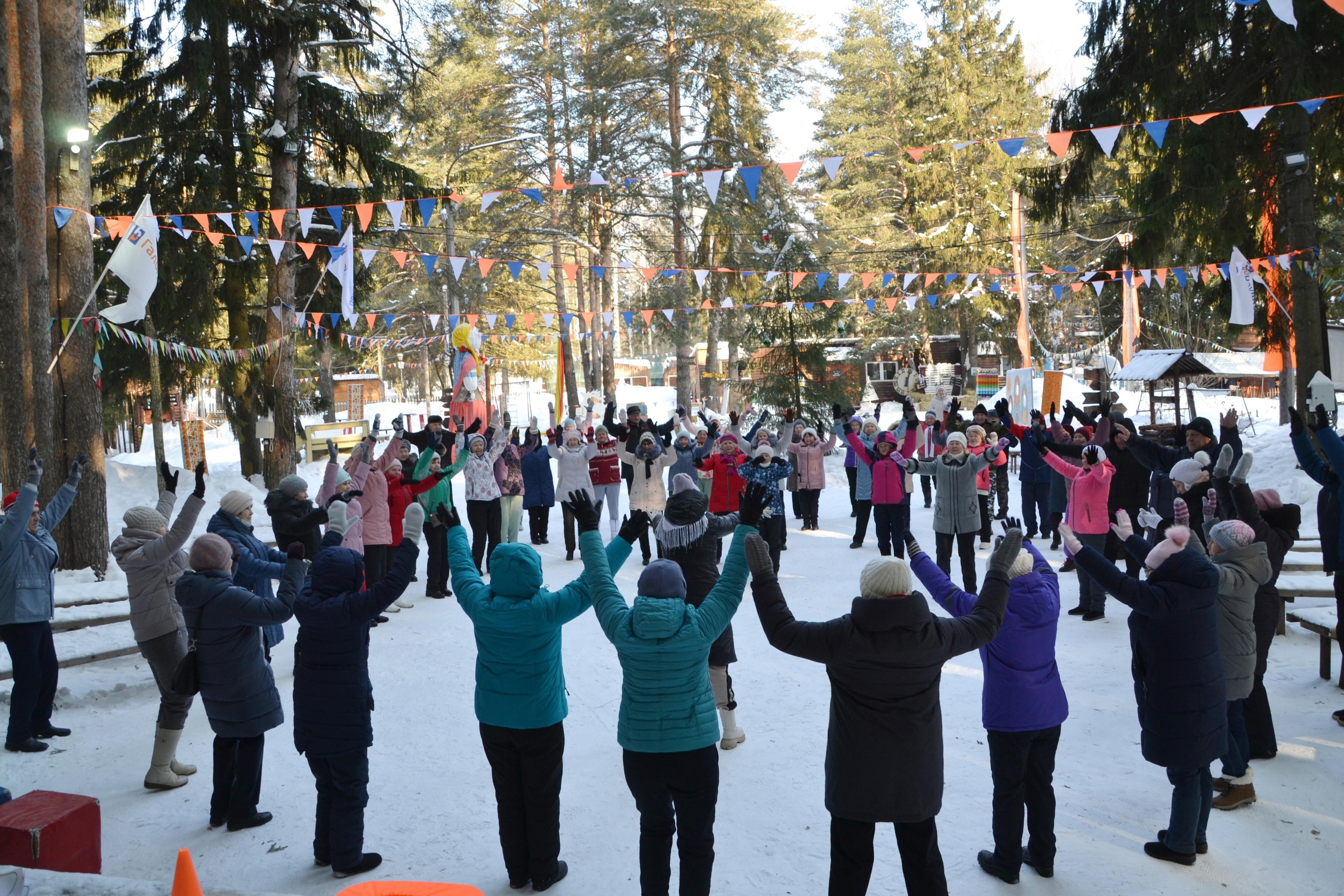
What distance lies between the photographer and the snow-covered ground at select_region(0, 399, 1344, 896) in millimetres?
4051

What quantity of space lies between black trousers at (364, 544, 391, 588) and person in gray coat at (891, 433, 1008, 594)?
5076 mm

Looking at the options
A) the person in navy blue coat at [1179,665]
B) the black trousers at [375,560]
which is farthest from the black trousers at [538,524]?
the person in navy blue coat at [1179,665]

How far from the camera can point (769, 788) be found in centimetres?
489

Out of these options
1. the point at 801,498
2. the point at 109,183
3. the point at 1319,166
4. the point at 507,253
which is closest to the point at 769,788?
the point at 801,498


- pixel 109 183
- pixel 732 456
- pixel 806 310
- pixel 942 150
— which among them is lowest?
pixel 732 456

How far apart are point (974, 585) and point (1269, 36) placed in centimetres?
853

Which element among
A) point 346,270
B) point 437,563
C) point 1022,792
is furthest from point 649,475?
point 1022,792

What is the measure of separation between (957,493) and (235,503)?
6.08 m

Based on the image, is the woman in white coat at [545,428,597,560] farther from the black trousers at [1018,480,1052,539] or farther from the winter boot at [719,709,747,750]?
the winter boot at [719,709,747,750]

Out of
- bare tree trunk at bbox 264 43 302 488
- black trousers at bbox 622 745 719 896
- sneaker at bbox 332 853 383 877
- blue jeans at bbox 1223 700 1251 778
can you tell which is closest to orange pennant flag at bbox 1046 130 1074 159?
blue jeans at bbox 1223 700 1251 778

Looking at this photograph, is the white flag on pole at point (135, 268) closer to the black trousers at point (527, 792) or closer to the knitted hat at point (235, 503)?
the knitted hat at point (235, 503)

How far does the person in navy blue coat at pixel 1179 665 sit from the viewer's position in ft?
12.8

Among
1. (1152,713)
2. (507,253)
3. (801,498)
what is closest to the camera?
(1152,713)

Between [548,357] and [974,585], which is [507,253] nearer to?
[548,357]
